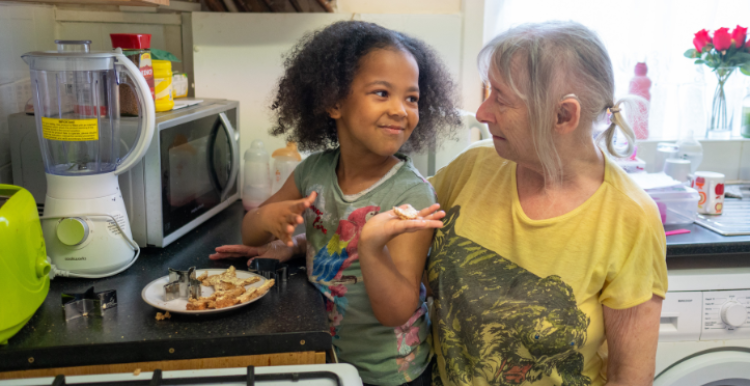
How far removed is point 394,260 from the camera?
1008 millimetres

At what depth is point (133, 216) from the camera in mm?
1251

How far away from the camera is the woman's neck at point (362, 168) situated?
1.11 m

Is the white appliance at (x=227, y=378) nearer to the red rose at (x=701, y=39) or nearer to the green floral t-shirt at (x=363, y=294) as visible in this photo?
the green floral t-shirt at (x=363, y=294)

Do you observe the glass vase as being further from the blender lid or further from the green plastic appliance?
the green plastic appliance

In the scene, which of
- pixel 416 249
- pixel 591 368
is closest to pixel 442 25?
pixel 416 249

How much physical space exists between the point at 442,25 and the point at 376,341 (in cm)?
111

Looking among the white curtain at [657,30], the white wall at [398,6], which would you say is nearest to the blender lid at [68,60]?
the white wall at [398,6]

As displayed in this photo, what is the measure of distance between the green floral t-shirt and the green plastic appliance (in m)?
0.47

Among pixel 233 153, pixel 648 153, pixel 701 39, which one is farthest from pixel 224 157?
pixel 701 39

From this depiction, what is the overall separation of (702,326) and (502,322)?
0.71 meters

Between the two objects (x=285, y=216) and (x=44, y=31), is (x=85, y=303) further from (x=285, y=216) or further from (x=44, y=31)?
(x=44, y=31)

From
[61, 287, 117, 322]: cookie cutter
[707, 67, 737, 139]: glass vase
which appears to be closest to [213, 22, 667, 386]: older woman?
[61, 287, 117, 322]: cookie cutter

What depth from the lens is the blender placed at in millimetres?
1100

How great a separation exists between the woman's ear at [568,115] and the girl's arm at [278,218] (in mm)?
440
